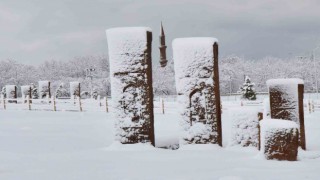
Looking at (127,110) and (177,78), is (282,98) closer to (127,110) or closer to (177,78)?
(177,78)

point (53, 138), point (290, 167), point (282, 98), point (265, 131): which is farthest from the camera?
point (53, 138)

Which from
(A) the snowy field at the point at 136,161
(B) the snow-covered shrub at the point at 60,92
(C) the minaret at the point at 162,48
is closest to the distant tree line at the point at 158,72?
(C) the minaret at the point at 162,48

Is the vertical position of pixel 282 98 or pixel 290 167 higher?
pixel 282 98

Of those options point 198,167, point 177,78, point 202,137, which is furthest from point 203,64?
point 198,167

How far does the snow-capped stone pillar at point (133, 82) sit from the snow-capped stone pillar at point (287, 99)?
2.88 meters

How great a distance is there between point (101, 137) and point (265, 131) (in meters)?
6.28

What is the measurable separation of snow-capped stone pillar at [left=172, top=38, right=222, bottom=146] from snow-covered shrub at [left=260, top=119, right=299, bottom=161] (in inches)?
86.7

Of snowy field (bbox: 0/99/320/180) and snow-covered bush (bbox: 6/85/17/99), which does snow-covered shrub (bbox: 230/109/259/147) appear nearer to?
snowy field (bbox: 0/99/320/180)

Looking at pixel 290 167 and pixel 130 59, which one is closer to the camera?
pixel 290 167

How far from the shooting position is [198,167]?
788 centimetres

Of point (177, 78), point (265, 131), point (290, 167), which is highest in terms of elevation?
point (177, 78)

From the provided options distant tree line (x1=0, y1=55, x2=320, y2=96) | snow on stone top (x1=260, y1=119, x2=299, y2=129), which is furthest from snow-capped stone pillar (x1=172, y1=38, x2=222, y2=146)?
distant tree line (x1=0, y1=55, x2=320, y2=96)

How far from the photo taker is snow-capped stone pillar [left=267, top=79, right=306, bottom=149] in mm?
10547

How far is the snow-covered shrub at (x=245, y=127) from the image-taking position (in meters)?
10.6
